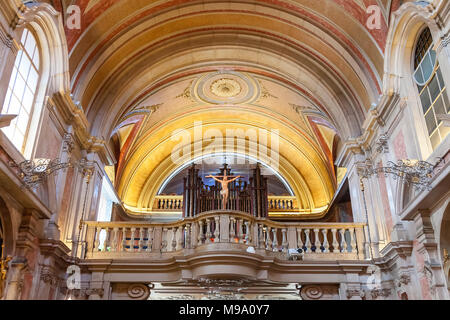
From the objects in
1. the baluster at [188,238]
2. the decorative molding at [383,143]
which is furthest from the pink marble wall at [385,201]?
the baluster at [188,238]

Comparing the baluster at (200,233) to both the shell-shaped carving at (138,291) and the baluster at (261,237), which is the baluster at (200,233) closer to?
the baluster at (261,237)

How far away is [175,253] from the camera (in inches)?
363

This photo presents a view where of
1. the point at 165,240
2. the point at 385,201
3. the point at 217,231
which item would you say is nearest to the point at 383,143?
the point at 385,201

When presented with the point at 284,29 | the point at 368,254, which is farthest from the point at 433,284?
the point at 284,29

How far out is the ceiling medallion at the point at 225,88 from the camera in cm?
1320

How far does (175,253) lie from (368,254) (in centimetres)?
410

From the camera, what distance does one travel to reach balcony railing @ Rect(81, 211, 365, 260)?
8836mm

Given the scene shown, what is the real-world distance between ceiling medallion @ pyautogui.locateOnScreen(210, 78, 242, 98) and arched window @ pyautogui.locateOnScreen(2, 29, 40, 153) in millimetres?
6285

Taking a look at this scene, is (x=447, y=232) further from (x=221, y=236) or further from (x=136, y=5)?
(x=136, y=5)

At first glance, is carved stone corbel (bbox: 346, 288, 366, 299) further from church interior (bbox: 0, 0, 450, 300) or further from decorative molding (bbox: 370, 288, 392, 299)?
decorative molding (bbox: 370, 288, 392, 299)

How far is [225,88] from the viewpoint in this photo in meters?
13.8

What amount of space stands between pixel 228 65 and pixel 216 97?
6.18 ft

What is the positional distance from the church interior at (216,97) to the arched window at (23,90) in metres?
Result: 0.04
